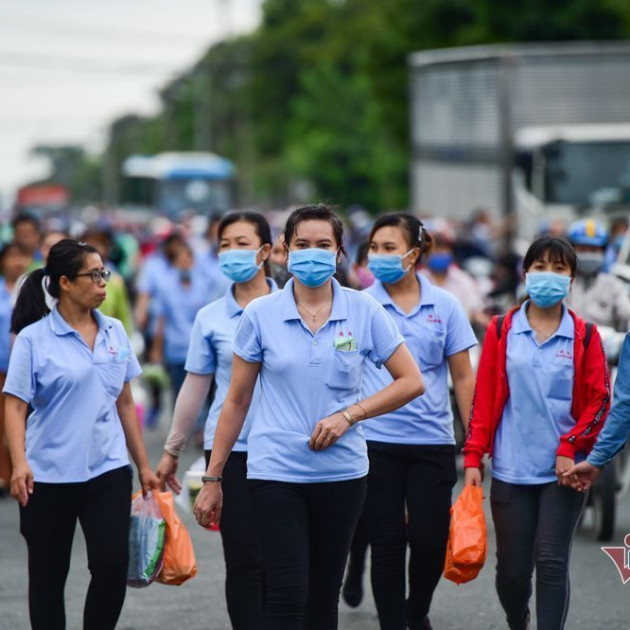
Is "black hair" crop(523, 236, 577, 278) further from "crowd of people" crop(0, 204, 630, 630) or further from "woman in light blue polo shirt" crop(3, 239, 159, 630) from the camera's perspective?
"woman in light blue polo shirt" crop(3, 239, 159, 630)

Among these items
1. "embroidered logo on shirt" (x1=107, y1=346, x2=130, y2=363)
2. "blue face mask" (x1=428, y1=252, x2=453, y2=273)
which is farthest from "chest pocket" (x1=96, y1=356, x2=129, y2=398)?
"blue face mask" (x1=428, y1=252, x2=453, y2=273)

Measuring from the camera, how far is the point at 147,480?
6.59 m

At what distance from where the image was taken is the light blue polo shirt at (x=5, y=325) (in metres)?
11.1

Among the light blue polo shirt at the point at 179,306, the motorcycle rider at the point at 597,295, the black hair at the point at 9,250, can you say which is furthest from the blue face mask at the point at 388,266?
the light blue polo shirt at the point at 179,306

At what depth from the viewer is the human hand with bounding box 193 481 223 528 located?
5801 mm

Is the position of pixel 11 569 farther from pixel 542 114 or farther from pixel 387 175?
pixel 387 175

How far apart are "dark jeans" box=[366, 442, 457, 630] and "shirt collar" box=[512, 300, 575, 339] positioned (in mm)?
744

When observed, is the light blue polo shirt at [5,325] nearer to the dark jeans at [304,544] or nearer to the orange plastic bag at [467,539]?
the orange plastic bag at [467,539]

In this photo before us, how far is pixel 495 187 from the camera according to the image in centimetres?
2481

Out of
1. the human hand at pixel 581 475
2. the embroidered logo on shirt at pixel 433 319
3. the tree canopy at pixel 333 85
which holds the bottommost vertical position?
the human hand at pixel 581 475

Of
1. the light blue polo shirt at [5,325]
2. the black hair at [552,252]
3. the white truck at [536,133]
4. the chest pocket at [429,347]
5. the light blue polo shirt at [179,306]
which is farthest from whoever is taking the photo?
the white truck at [536,133]

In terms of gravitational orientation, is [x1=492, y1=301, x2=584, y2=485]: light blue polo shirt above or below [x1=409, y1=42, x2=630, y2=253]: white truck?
below

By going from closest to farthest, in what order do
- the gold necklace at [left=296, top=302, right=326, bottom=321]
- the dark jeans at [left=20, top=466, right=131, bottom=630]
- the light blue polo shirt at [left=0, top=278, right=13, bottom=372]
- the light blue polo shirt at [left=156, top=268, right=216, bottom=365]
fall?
the gold necklace at [left=296, top=302, right=326, bottom=321] → the dark jeans at [left=20, top=466, right=131, bottom=630] → the light blue polo shirt at [left=0, top=278, right=13, bottom=372] → the light blue polo shirt at [left=156, top=268, right=216, bottom=365]

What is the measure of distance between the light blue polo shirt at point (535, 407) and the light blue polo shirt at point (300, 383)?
885mm
